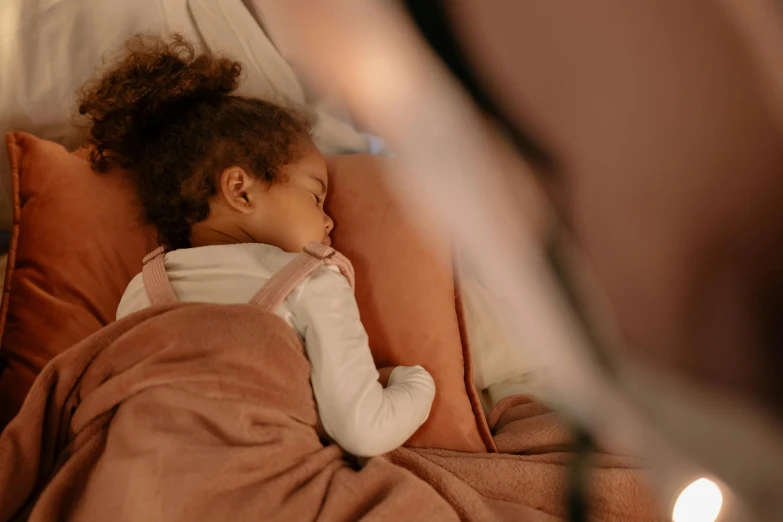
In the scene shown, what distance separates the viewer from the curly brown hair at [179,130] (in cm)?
71

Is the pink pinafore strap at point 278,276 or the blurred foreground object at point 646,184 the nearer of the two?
the blurred foreground object at point 646,184

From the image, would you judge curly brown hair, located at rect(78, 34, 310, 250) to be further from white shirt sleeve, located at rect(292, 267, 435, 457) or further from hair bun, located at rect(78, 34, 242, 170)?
white shirt sleeve, located at rect(292, 267, 435, 457)

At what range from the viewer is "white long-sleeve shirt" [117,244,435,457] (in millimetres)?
556

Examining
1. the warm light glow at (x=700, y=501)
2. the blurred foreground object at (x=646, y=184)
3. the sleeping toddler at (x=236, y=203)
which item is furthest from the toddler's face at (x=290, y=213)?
the warm light glow at (x=700, y=501)

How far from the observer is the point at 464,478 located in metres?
0.58

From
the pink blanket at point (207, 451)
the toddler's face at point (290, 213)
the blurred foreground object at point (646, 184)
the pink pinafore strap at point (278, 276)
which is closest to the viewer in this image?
the blurred foreground object at point (646, 184)

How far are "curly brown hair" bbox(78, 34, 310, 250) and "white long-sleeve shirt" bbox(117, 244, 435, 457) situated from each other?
98 mm

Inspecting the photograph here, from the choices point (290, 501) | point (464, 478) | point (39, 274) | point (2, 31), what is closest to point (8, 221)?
point (39, 274)

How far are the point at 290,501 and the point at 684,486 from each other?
31 cm

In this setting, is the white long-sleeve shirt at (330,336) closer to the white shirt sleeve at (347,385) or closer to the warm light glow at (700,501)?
the white shirt sleeve at (347,385)

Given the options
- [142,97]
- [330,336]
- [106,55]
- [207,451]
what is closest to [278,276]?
[330,336]

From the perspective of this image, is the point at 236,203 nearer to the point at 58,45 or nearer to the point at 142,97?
the point at 142,97

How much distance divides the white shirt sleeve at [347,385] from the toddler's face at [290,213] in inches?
3.6

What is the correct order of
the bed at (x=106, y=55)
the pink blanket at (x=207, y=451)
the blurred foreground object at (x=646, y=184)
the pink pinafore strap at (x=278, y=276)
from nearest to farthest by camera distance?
the blurred foreground object at (x=646, y=184) < the pink blanket at (x=207, y=451) < the pink pinafore strap at (x=278, y=276) < the bed at (x=106, y=55)
